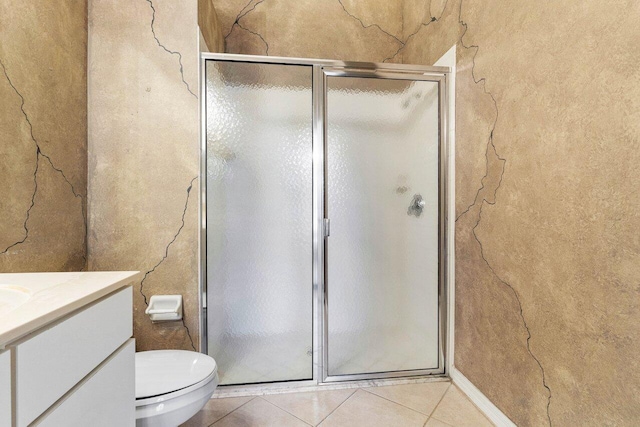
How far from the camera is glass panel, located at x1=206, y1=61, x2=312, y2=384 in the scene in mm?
1542

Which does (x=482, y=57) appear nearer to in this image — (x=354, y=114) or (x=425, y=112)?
(x=425, y=112)

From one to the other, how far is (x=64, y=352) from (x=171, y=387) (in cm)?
55

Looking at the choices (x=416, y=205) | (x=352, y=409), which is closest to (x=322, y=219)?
(x=416, y=205)

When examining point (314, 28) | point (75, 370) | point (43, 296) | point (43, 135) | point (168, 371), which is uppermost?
point (314, 28)

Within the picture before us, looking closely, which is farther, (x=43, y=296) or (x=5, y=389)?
(x=43, y=296)

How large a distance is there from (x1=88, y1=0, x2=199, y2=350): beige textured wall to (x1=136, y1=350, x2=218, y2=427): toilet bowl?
0.38m

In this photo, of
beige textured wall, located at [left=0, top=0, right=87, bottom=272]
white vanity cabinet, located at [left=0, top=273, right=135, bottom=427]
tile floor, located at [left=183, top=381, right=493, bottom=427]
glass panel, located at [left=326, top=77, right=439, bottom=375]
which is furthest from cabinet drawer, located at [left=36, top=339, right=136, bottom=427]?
glass panel, located at [left=326, top=77, right=439, bottom=375]

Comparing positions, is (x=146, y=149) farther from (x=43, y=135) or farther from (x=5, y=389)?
(x=5, y=389)

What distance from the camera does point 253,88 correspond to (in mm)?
1553

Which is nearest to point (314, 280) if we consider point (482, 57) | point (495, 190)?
point (495, 190)

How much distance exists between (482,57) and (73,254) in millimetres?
1995

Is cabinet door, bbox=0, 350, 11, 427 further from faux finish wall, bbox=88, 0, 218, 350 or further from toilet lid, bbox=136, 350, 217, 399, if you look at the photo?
faux finish wall, bbox=88, 0, 218, 350

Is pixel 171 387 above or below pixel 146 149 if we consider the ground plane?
below

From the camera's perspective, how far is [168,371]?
3.63 ft
